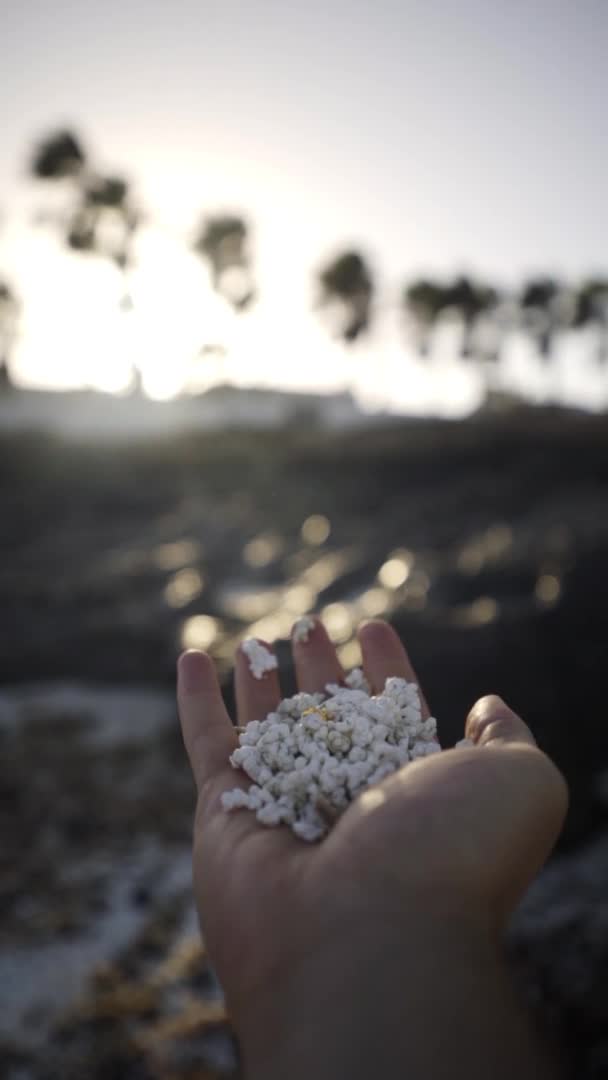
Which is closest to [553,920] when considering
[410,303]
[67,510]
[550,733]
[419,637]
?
[550,733]

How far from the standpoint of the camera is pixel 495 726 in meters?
2.15

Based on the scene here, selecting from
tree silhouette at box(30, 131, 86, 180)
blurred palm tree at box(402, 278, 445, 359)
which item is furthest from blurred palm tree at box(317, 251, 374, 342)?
tree silhouette at box(30, 131, 86, 180)

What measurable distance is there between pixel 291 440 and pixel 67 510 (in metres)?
7.02

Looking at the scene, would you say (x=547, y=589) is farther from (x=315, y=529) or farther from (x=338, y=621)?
(x=315, y=529)

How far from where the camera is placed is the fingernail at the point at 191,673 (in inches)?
101

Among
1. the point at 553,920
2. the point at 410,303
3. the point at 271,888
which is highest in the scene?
the point at 410,303

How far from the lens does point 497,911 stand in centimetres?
170

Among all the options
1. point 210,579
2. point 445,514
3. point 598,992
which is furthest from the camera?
point 445,514

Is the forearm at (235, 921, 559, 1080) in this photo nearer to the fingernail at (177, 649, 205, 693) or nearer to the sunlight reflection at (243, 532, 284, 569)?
the fingernail at (177, 649, 205, 693)

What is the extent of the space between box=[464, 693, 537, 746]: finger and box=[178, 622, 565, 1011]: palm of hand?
0.02 m

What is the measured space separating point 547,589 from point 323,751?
489 cm

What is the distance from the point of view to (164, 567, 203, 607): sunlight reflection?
30.4ft

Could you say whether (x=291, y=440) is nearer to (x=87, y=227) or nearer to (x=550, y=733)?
(x=87, y=227)

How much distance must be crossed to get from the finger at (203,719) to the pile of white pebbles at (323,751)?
77 mm
